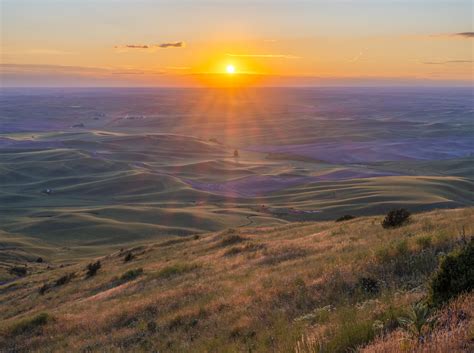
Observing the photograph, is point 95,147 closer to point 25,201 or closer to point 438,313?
point 25,201

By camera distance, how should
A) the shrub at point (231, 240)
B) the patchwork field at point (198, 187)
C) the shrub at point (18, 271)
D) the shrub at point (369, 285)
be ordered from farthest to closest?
the patchwork field at point (198, 187), the shrub at point (18, 271), the shrub at point (231, 240), the shrub at point (369, 285)

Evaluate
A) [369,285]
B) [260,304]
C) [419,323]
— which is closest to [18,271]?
[260,304]

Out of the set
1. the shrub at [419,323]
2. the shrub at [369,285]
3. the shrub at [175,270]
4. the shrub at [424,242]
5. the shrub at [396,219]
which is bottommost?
the shrub at [175,270]

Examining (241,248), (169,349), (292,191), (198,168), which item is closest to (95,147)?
(198,168)

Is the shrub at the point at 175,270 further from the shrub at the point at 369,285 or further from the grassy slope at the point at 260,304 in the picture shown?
the shrub at the point at 369,285

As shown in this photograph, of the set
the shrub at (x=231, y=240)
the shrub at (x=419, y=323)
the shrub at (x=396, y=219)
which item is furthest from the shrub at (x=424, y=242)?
the shrub at (x=231, y=240)

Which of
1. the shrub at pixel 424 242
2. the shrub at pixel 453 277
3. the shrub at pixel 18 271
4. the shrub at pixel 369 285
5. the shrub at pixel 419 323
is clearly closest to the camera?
the shrub at pixel 419 323

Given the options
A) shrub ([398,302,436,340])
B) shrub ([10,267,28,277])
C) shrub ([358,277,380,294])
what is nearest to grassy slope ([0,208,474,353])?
shrub ([358,277,380,294])

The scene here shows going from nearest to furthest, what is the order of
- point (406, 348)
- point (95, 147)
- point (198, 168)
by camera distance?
point (406, 348) → point (198, 168) → point (95, 147)

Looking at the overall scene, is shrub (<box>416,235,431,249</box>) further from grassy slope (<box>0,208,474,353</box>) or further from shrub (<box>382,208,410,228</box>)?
shrub (<box>382,208,410,228</box>)
